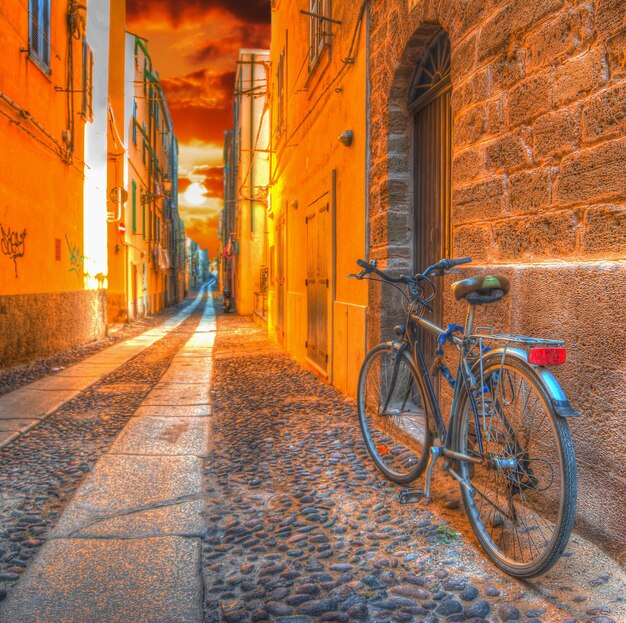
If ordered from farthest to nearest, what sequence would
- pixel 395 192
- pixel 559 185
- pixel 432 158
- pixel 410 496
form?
pixel 395 192 < pixel 432 158 < pixel 410 496 < pixel 559 185

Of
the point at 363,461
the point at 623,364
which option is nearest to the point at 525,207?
the point at 623,364

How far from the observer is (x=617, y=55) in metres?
2.28

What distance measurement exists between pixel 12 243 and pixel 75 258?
10.9 ft

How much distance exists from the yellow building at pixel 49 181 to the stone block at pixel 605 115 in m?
7.28

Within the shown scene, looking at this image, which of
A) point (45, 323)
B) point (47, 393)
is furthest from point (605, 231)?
point (45, 323)

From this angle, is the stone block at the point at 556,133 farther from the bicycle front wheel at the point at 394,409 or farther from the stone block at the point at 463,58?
the bicycle front wheel at the point at 394,409

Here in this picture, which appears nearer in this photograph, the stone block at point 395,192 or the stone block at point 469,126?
the stone block at point 469,126

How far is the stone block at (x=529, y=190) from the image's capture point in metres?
2.71

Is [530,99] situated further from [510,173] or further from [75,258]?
[75,258]

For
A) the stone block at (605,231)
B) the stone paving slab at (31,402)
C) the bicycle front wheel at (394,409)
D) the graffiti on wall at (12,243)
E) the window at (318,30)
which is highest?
the window at (318,30)

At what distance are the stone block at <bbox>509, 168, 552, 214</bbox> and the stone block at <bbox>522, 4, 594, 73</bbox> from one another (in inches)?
18.8

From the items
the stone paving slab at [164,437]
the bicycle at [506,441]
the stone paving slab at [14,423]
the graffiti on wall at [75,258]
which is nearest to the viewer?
the bicycle at [506,441]

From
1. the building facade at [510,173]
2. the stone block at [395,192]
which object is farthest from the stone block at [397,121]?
the stone block at [395,192]

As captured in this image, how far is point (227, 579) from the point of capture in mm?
2344
